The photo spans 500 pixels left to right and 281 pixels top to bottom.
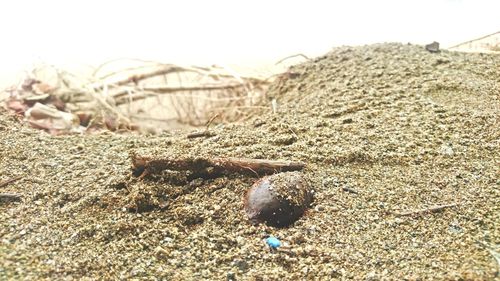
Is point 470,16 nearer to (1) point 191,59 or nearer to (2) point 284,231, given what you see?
(1) point 191,59

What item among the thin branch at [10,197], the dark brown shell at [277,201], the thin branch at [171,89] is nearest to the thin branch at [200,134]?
the dark brown shell at [277,201]

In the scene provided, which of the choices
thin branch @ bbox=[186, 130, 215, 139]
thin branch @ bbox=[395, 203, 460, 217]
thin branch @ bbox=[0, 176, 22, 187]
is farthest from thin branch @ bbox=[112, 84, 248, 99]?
thin branch @ bbox=[395, 203, 460, 217]

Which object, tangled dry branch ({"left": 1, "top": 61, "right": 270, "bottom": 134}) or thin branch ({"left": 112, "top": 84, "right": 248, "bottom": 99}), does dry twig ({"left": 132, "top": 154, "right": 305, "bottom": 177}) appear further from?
thin branch ({"left": 112, "top": 84, "right": 248, "bottom": 99})

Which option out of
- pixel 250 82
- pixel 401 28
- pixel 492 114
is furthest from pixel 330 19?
pixel 492 114

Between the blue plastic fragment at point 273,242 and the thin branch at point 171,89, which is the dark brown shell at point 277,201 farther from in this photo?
the thin branch at point 171,89

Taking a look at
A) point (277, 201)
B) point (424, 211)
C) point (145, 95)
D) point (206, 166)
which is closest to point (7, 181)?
point (206, 166)

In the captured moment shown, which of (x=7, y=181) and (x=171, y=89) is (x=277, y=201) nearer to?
(x=7, y=181)
